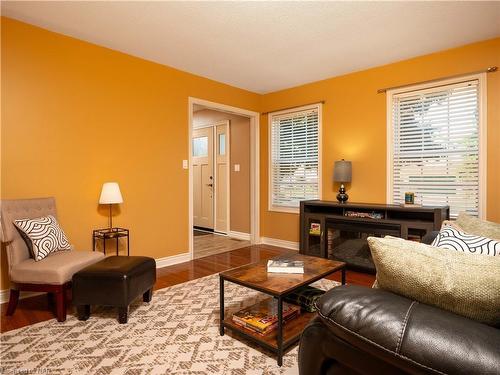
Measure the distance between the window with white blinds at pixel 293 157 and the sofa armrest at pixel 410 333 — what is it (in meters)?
3.69

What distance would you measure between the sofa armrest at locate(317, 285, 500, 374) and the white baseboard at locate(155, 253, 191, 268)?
3.22 m

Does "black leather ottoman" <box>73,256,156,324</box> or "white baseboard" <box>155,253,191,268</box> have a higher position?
"black leather ottoman" <box>73,256,156,324</box>

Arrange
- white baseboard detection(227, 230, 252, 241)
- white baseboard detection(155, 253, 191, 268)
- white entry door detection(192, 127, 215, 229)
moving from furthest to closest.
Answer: white entry door detection(192, 127, 215, 229) → white baseboard detection(227, 230, 252, 241) → white baseboard detection(155, 253, 191, 268)

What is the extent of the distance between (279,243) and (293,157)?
1.48 metres

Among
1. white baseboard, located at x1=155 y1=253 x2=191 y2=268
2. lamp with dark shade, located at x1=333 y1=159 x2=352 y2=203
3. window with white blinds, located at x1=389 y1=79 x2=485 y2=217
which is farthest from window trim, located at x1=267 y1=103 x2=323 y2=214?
white baseboard, located at x1=155 y1=253 x2=191 y2=268

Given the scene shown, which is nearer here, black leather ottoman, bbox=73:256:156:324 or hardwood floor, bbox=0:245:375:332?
black leather ottoman, bbox=73:256:156:324

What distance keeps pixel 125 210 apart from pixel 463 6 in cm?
395

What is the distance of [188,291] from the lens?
2.90m

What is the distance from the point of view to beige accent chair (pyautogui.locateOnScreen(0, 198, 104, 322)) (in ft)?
7.34

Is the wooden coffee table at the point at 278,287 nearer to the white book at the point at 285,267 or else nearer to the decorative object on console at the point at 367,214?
the white book at the point at 285,267

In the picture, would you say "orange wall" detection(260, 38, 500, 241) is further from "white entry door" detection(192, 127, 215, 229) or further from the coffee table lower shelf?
the coffee table lower shelf

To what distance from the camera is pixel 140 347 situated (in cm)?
192

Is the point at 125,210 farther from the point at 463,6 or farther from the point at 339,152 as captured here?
the point at 463,6

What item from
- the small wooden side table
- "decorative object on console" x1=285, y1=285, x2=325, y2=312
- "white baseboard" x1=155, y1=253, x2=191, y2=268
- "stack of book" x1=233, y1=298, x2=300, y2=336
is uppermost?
the small wooden side table
